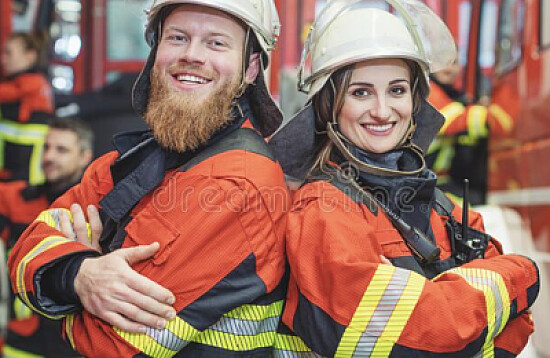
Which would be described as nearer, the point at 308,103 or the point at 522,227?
the point at 308,103

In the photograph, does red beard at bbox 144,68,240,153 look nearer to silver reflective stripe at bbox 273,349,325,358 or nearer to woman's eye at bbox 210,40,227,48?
woman's eye at bbox 210,40,227,48

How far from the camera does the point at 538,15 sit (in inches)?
123

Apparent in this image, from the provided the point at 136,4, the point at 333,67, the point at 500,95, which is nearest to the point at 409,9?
the point at 333,67

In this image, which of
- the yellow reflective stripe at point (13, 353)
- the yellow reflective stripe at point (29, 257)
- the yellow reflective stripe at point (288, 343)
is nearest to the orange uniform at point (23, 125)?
the yellow reflective stripe at point (13, 353)

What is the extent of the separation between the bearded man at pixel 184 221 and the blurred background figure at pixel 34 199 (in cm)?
205

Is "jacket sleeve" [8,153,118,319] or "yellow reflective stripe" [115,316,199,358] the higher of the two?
"jacket sleeve" [8,153,118,319]

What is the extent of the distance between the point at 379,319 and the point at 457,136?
9.57ft

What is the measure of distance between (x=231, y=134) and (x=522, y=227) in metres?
1.84

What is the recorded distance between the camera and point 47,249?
72.9 inches

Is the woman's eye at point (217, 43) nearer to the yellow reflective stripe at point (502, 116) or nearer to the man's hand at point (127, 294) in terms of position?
the man's hand at point (127, 294)

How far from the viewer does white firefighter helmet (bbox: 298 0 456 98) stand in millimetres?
1989

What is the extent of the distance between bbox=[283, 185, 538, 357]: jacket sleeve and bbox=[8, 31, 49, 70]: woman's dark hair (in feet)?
14.1

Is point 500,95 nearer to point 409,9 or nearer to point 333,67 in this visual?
point 409,9

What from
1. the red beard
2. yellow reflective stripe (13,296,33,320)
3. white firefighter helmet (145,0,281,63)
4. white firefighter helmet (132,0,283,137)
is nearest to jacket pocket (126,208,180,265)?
the red beard
